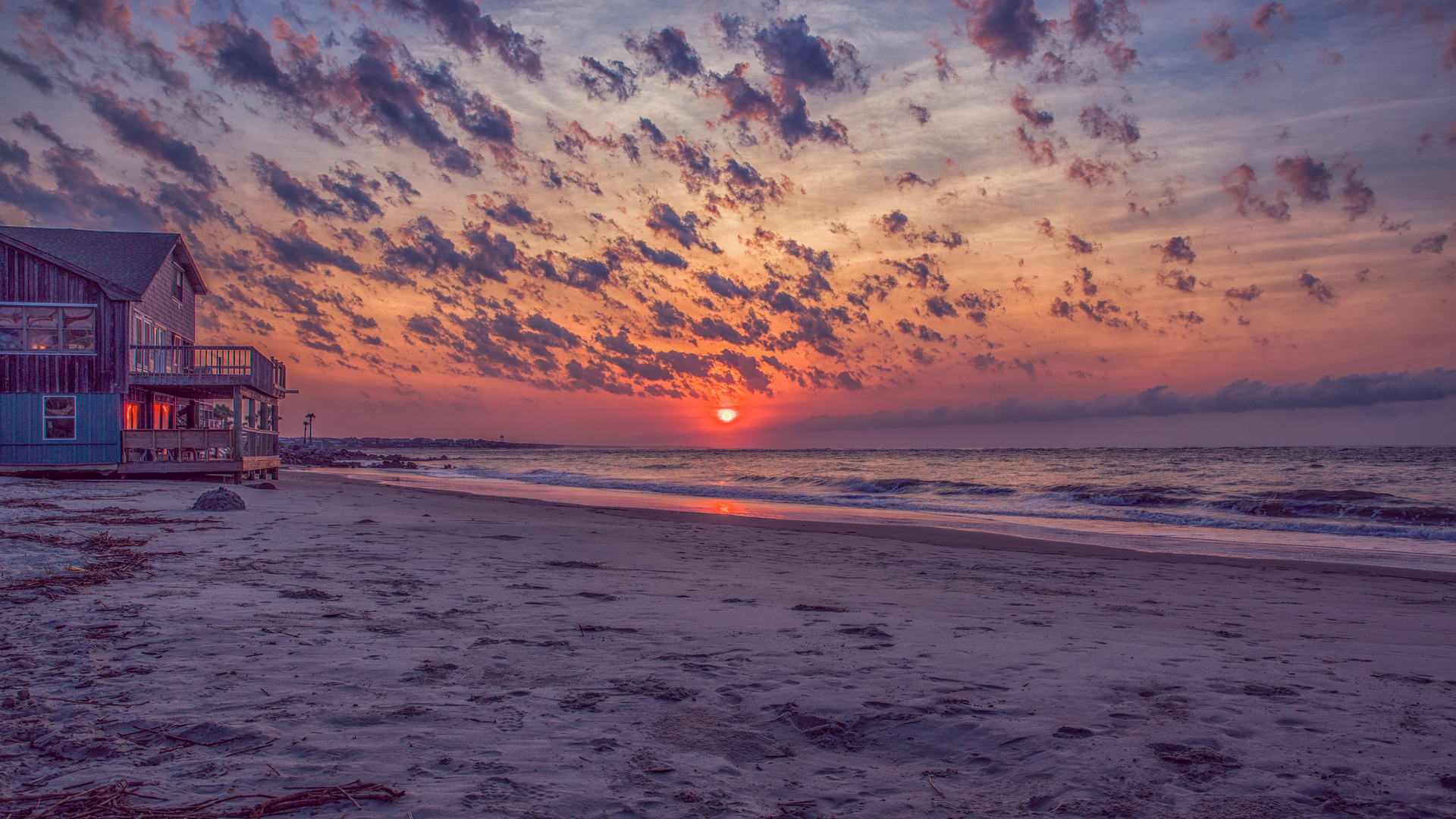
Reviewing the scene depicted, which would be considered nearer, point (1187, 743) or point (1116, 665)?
point (1187, 743)

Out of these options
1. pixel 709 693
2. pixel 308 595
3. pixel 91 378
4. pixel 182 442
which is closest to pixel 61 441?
pixel 91 378

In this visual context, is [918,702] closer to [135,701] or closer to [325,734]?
[325,734]

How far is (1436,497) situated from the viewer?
83.5ft

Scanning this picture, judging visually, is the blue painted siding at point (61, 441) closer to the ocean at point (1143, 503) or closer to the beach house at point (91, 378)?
the beach house at point (91, 378)

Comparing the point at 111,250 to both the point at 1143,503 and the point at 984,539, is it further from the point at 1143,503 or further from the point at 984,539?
the point at 1143,503

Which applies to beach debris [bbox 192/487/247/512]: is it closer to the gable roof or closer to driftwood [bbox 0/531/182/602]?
driftwood [bbox 0/531/182/602]

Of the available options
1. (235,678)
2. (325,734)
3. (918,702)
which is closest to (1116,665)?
(918,702)

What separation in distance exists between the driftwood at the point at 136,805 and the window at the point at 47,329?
87.2ft

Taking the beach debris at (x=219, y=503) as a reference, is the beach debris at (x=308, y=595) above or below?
below

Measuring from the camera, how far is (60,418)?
71.9 ft

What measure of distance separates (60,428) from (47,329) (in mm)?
3165

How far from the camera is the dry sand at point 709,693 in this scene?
2900 mm

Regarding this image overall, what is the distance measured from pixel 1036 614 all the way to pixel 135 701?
21.4 feet

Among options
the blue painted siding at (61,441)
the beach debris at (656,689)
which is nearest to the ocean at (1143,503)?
the blue painted siding at (61,441)
